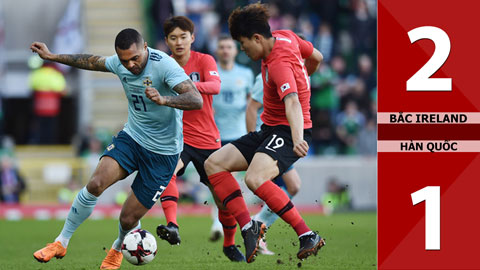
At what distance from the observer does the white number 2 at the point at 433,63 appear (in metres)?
5.81

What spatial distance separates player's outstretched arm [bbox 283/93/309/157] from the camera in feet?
22.4

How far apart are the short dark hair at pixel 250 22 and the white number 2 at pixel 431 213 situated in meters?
2.09

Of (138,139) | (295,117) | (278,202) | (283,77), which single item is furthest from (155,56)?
(278,202)

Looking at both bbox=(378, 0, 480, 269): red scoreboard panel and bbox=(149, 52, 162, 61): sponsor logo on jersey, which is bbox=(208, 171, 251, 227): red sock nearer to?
Answer: bbox=(149, 52, 162, 61): sponsor logo on jersey

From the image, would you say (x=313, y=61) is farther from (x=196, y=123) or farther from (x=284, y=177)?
(x=284, y=177)

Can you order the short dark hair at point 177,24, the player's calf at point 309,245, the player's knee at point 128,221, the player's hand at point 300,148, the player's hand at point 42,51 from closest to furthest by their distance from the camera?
1. the player's hand at point 300,148
2. the player's calf at point 309,245
3. the player's hand at point 42,51
4. the player's knee at point 128,221
5. the short dark hair at point 177,24

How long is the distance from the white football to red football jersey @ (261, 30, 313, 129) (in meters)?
1.42

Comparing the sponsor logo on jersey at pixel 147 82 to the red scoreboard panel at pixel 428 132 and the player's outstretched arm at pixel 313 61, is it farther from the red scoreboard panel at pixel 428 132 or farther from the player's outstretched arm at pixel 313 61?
the red scoreboard panel at pixel 428 132

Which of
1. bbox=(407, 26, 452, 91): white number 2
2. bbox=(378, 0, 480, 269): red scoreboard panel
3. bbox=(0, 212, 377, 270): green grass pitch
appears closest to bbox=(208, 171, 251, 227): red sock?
bbox=(0, 212, 377, 270): green grass pitch

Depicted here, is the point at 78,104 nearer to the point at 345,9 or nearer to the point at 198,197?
the point at 198,197

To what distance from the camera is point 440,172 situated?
229 inches

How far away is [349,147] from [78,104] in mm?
7142

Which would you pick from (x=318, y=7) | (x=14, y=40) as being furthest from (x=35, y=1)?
(x=318, y=7)

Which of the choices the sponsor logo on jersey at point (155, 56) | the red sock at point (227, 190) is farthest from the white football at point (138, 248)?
the sponsor logo on jersey at point (155, 56)
